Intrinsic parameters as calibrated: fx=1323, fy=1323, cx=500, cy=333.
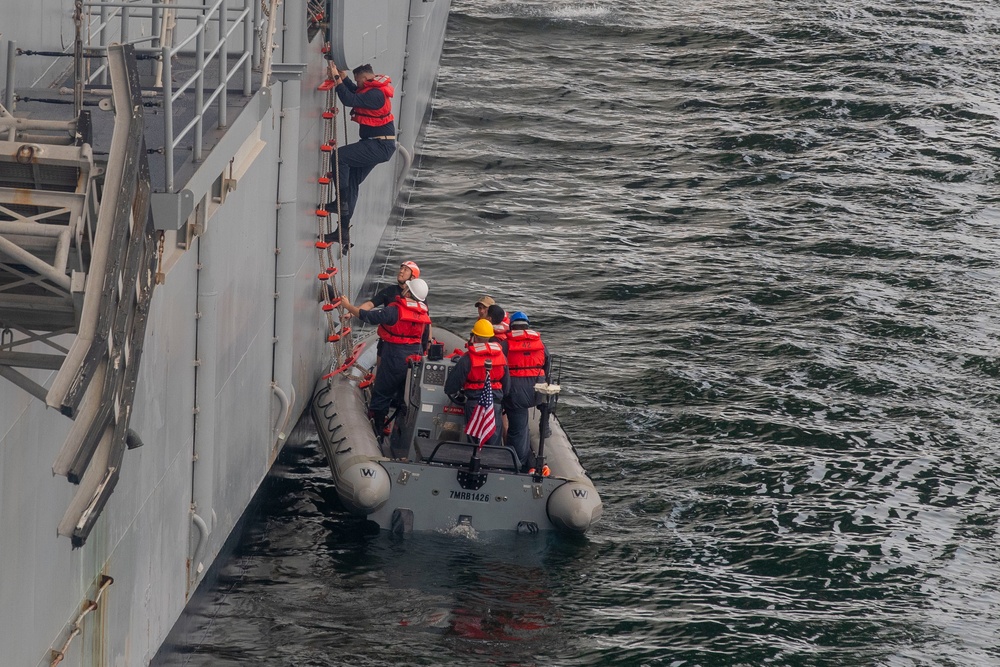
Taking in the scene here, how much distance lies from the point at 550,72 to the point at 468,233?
863 cm

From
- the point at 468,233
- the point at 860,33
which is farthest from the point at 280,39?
the point at 860,33

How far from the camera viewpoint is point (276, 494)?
551 inches

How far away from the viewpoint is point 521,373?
13539 mm

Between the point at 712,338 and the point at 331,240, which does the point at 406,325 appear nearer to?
the point at 331,240

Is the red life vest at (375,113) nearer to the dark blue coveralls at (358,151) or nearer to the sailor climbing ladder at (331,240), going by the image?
the dark blue coveralls at (358,151)

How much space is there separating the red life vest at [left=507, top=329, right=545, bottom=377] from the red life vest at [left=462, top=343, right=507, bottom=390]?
359mm

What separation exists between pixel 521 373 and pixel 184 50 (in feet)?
16.9

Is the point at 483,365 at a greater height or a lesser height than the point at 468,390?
greater

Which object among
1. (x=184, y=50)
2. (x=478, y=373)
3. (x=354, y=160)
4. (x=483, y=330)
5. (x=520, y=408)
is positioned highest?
(x=184, y=50)

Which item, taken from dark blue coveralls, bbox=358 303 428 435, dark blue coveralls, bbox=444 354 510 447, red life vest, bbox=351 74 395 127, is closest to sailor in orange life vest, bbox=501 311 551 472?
dark blue coveralls, bbox=444 354 510 447

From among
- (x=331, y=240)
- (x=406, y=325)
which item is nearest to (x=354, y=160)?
(x=331, y=240)

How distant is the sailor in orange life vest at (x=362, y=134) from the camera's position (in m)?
14.6

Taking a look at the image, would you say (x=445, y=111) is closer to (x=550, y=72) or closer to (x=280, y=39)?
(x=550, y=72)

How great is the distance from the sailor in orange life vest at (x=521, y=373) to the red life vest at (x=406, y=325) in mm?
945
